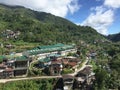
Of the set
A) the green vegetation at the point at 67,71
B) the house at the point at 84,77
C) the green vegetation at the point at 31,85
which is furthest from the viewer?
the green vegetation at the point at 67,71

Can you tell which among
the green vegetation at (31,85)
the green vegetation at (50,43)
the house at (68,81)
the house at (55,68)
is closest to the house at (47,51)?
the green vegetation at (50,43)

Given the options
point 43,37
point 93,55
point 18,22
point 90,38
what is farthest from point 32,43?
point 90,38

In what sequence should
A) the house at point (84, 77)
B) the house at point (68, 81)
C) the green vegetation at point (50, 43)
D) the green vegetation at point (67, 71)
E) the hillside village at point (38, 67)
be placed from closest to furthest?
the green vegetation at point (50, 43) < the house at point (68, 81) < the house at point (84, 77) < the hillside village at point (38, 67) < the green vegetation at point (67, 71)

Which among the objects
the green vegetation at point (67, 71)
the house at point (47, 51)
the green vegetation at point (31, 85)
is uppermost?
the house at point (47, 51)

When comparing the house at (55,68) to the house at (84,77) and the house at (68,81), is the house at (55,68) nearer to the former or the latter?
the house at (68,81)

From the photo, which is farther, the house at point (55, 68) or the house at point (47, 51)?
the house at point (47, 51)

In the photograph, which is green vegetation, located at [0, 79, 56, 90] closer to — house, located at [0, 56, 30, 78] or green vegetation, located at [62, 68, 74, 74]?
house, located at [0, 56, 30, 78]

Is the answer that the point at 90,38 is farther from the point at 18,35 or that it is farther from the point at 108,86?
the point at 108,86

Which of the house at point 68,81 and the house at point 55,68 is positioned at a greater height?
the house at point 55,68

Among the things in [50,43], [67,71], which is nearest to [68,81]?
[67,71]
